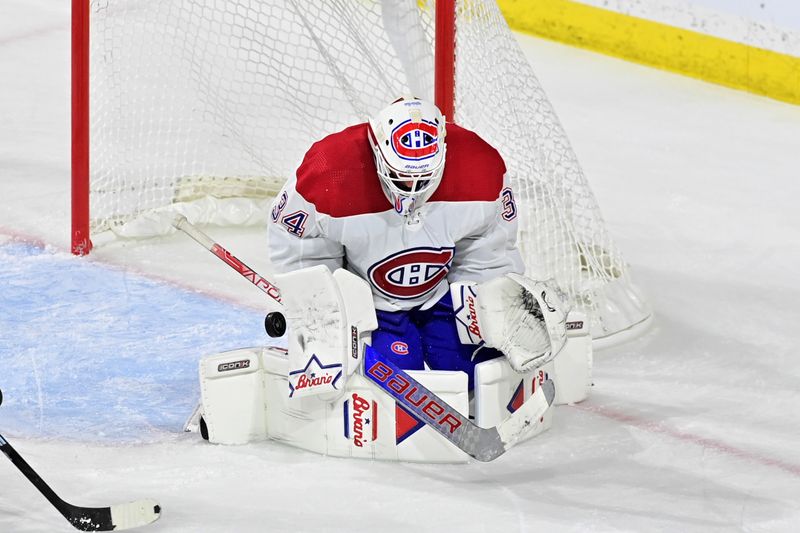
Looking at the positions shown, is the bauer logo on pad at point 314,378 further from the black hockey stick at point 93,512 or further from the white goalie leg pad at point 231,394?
the black hockey stick at point 93,512

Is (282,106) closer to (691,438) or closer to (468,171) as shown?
(468,171)

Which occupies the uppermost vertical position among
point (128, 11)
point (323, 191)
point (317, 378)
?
point (128, 11)

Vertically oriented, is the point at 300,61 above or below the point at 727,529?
above

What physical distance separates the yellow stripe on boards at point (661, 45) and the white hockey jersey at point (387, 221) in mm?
2901

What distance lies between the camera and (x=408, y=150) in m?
3.31

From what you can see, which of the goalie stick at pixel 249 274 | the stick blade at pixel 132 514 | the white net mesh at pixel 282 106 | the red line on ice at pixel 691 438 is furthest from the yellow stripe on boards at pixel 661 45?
the stick blade at pixel 132 514

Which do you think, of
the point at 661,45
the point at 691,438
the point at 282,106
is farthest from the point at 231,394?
the point at 661,45

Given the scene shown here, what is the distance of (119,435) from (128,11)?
159 centimetres

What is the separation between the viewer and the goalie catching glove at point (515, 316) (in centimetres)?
345

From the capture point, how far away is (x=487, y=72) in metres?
4.38

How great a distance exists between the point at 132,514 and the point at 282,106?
6.86ft

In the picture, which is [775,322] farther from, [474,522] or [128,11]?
[128,11]

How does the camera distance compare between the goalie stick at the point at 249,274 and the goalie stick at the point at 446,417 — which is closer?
the goalie stick at the point at 446,417

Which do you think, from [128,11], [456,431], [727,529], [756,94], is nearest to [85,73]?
[128,11]
